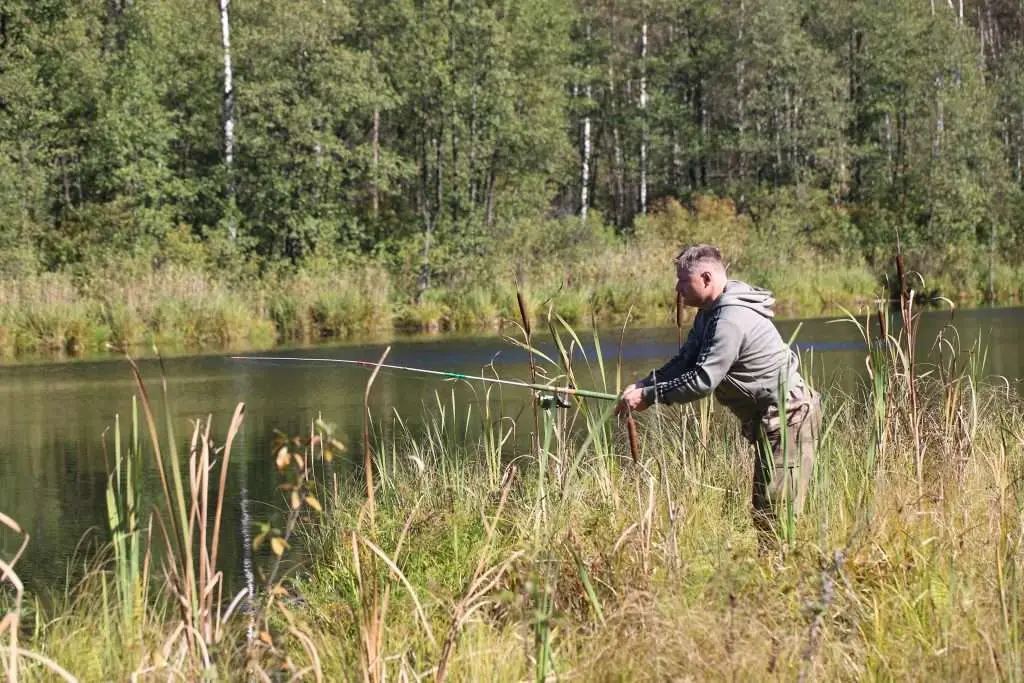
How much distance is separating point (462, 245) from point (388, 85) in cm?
437

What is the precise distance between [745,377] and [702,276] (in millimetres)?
373

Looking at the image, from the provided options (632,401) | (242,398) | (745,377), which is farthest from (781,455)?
(242,398)

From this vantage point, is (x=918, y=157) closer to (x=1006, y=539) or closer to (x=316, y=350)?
(x=316, y=350)

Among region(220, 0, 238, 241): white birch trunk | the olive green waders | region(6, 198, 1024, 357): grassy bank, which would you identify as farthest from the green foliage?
the olive green waders

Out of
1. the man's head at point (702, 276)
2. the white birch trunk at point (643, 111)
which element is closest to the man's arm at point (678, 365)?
the man's head at point (702, 276)

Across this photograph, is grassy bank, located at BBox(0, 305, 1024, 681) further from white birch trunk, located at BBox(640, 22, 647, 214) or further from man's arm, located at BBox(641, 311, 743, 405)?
white birch trunk, located at BBox(640, 22, 647, 214)

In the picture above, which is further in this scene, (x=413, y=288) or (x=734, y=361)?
(x=413, y=288)

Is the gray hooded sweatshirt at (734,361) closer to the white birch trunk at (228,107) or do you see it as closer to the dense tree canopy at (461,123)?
the dense tree canopy at (461,123)

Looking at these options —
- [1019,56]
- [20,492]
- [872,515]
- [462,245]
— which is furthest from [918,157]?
[872,515]

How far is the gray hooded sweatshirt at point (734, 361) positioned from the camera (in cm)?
470

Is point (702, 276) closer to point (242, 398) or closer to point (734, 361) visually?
point (734, 361)

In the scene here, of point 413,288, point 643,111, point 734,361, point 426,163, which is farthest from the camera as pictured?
point 643,111

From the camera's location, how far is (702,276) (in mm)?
4836

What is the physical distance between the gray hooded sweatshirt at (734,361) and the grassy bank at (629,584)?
0.27 metres
